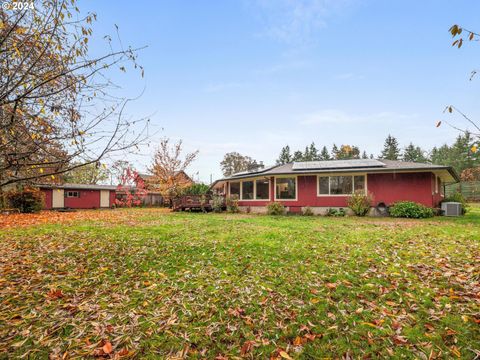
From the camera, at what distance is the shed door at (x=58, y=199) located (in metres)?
20.2

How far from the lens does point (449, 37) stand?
8.00 ft

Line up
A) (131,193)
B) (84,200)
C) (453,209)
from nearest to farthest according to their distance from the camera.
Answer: (453,209)
(84,200)
(131,193)

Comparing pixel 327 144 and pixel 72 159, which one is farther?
pixel 327 144

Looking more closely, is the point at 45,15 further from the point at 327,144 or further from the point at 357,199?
the point at 327,144

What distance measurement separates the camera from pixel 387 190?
43.8ft

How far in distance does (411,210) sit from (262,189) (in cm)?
850

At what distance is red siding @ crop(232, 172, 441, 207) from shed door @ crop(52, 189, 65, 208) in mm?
20056

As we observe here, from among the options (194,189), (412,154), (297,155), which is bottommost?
(194,189)

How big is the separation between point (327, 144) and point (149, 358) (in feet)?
192

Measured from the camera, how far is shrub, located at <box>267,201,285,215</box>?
14.6 m

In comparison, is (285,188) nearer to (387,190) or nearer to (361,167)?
(361,167)

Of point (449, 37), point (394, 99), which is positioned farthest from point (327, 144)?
point (449, 37)

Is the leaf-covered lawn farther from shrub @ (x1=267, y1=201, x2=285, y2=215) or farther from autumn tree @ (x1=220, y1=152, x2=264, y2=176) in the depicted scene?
autumn tree @ (x1=220, y1=152, x2=264, y2=176)

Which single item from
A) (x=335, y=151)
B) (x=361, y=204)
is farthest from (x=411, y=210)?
(x=335, y=151)
